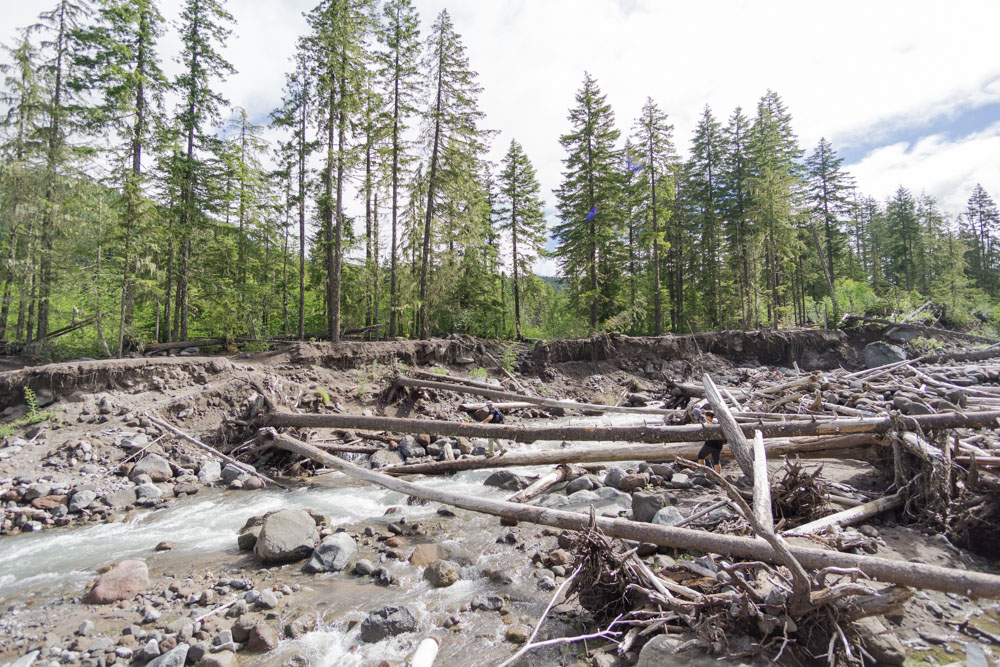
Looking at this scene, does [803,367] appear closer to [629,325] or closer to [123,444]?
[629,325]

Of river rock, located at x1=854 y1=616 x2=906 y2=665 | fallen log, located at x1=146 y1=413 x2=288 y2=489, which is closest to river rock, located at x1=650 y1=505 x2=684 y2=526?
river rock, located at x1=854 y1=616 x2=906 y2=665

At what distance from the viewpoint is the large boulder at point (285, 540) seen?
16.6 feet

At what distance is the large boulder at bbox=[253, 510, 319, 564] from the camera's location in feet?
16.6

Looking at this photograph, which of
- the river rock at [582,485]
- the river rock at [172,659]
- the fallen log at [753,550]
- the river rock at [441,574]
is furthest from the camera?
the river rock at [582,485]

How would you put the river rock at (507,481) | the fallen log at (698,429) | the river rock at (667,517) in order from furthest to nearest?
the river rock at (507,481), the fallen log at (698,429), the river rock at (667,517)

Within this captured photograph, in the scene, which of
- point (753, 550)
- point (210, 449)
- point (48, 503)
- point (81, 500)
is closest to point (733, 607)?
point (753, 550)

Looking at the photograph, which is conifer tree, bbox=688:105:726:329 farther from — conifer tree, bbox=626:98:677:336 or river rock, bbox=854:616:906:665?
river rock, bbox=854:616:906:665

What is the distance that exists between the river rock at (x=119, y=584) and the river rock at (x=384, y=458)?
4692 millimetres

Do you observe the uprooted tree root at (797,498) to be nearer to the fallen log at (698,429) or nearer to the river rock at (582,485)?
the fallen log at (698,429)

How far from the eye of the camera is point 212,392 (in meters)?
11.0

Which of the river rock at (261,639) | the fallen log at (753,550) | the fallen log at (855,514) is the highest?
the fallen log at (753,550)

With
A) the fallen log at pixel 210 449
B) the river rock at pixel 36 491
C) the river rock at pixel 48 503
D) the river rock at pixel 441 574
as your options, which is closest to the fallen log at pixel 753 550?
the river rock at pixel 441 574

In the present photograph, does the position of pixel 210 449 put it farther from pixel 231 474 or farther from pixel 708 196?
pixel 708 196

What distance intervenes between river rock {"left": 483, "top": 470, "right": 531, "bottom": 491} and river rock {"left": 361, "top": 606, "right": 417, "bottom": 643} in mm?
3943
